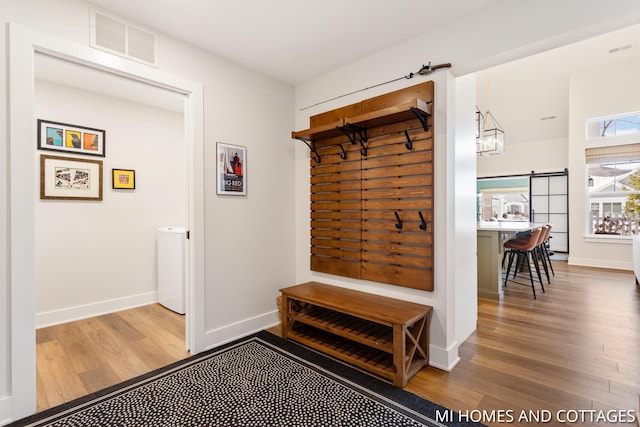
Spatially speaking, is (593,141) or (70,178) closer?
(70,178)

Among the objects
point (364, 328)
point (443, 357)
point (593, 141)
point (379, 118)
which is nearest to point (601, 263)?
point (593, 141)

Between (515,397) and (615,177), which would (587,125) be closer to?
(615,177)

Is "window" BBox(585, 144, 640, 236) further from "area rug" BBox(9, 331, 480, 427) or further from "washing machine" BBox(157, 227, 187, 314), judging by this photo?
"washing machine" BBox(157, 227, 187, 314)

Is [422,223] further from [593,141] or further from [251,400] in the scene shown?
[593,141]

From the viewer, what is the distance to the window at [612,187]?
19.0 feet

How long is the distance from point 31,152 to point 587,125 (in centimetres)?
837

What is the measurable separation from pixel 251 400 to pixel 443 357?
1381 millimetres

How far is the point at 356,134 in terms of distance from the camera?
2.74 metres

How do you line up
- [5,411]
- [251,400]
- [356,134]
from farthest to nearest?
[356,134], [251,400], [5,411]

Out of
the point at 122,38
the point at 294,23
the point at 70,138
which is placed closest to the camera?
the point at 122,38

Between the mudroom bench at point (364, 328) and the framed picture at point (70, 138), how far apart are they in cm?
278

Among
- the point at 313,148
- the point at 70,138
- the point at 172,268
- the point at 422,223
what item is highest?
the point at 70,138

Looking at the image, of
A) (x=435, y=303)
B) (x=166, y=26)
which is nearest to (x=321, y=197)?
(x=435, y=303)

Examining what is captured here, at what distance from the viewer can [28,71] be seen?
5.89ft
